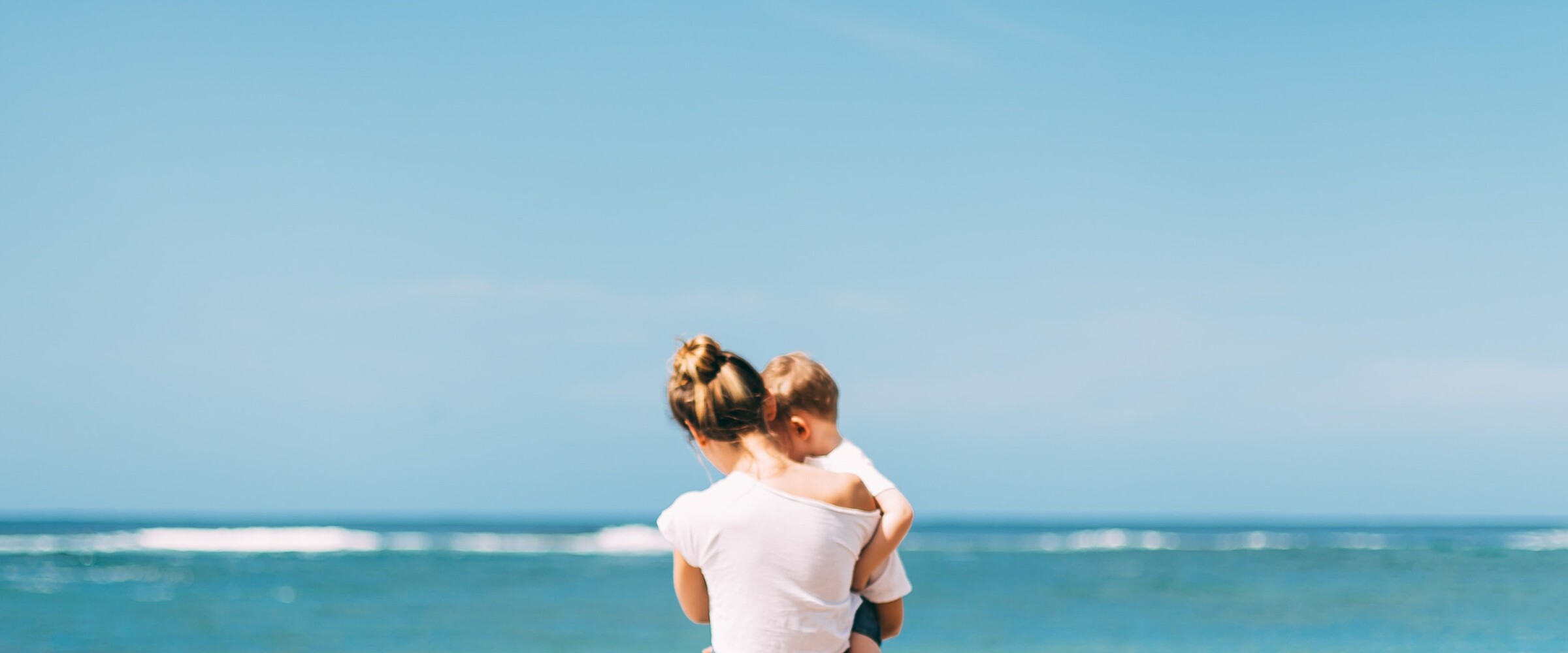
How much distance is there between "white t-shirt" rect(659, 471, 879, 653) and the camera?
1.94m

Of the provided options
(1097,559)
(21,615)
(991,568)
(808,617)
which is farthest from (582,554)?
(808,617)

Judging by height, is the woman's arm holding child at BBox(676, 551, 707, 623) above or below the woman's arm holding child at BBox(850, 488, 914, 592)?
below

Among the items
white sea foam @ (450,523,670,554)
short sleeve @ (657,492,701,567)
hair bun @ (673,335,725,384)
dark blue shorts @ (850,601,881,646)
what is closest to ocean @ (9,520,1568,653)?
white sea foam @ (450,523,670,554)

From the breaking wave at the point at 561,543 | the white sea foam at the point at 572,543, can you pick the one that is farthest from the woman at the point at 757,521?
the breaking wave at the point at 561,543

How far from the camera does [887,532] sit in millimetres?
2016

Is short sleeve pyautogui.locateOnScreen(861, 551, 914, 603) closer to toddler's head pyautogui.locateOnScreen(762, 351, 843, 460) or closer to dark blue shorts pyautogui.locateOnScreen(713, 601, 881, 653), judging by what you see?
dark blue shorts pyautogui.locateOnScreen(713, 601, 881, 653)

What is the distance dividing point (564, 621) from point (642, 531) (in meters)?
17.8

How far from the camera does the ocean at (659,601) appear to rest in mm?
10102

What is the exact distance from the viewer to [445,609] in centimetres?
1198

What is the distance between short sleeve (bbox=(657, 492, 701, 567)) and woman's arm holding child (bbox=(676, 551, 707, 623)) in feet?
0.09

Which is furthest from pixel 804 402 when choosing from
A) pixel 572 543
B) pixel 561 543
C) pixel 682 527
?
pixel 561 543

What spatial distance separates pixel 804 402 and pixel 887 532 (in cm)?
24

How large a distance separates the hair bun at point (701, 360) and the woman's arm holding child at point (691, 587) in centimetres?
29

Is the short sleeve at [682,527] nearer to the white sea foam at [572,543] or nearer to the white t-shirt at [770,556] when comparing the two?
the white t-shirt at [770,556]
